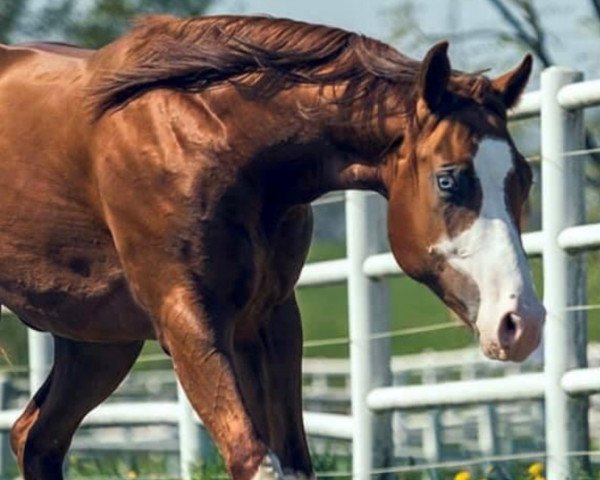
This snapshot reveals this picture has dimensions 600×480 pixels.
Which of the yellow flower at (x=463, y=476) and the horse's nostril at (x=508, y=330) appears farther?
the yellow flower at (x=463, y=476)

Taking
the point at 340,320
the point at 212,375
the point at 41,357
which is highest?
the point at 340,320

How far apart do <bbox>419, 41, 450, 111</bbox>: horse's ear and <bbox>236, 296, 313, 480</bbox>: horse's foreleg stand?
98cm

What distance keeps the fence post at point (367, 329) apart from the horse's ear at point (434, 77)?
2.86 meters

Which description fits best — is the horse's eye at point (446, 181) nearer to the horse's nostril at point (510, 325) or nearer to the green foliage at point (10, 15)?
the horse's nostril at point (510, 325)

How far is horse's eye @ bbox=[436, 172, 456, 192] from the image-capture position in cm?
596

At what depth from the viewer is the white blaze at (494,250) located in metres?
5.84

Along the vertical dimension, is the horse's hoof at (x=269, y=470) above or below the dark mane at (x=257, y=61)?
below

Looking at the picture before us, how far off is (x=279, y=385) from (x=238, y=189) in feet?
2.27

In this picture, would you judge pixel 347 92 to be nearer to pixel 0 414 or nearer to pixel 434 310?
pixel 0 414

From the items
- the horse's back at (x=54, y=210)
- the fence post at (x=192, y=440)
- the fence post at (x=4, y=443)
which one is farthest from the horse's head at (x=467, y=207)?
the fence post at (x=4, y=443)

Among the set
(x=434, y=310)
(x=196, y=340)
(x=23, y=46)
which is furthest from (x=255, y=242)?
(x=434, y=310)

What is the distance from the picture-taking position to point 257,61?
644 centimetres

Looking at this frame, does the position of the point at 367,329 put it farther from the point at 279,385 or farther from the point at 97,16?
the point at 97,16

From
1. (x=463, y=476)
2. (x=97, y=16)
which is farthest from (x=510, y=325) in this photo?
(x=97, y=16)
